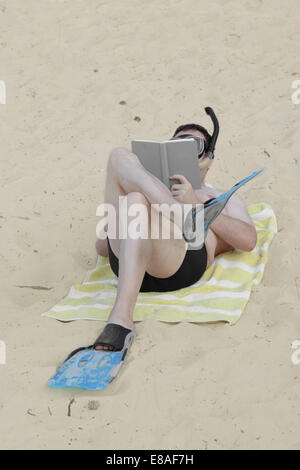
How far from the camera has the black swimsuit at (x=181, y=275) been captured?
2834 millimetres

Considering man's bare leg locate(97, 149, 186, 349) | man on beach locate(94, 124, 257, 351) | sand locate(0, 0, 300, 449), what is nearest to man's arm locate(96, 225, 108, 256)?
man on beach locate(94, 124, 257, 351)

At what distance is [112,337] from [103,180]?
1.77 m

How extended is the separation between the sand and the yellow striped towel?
0.20 feet

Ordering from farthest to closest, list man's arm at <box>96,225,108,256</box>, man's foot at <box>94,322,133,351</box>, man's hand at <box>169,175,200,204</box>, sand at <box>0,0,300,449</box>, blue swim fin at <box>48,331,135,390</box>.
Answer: man's arm at <box>96,225,108,256</box> → man's hand at <box>169,175,200,204</box> → man's foot at <box>94,322,133,351</box> → blue swim fin at <box>48,331,135,390</box> → sand at <box>0,0,300,449</box>

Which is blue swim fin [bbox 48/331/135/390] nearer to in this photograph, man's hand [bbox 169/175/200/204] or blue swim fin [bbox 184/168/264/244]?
blue swim fin [bbox 184/168/264/244]

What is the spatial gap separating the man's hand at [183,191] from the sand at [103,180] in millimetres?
542

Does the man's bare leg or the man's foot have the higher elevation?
the man's bare leg

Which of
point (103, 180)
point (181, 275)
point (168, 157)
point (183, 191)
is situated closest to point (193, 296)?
point (181, 275)

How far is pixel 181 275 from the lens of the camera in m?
2.87

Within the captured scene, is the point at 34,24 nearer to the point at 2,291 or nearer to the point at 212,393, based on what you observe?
the point at 2,291

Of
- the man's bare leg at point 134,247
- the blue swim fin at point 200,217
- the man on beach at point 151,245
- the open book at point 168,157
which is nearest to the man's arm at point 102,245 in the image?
the man on beach at point 151,245

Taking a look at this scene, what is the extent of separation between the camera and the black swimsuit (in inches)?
112

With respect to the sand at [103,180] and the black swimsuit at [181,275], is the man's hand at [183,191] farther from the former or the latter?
the sand at [103,180]

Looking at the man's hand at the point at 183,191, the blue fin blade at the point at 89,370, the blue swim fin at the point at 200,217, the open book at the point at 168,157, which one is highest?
the open book at the point at 168,157
